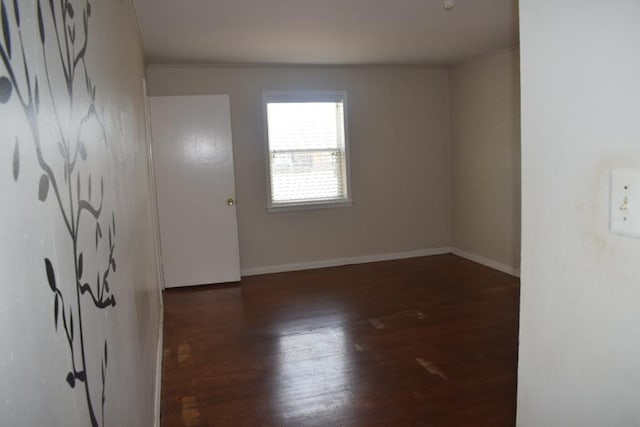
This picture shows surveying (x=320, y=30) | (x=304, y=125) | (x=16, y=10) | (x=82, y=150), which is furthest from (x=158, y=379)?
(x=304, y=125)

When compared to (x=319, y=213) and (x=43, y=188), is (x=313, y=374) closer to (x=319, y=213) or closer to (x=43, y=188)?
(x=43, y=188)

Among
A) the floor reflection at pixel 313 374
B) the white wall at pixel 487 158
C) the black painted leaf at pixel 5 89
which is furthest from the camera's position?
the white wall at pixel 487 158

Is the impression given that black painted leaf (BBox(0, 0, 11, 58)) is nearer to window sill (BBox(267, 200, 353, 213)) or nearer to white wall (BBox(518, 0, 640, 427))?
white wall (BBox(518, 0, 640, 427))

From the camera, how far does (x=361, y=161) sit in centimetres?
563

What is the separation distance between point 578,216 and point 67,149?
3.27 ft

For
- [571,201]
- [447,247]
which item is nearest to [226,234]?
[447,247]

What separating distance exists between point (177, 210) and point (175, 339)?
165 cm

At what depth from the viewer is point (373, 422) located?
2.34 meters

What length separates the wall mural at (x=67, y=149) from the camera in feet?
1.90

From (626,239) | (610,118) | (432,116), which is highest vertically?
(432,116)

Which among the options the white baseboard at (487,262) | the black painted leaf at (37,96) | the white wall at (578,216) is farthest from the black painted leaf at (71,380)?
the white baseboard at (487,262)

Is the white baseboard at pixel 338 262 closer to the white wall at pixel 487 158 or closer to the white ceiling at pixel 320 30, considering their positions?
the white wall at pixel 487 158

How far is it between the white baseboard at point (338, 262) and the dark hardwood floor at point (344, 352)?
1.27ft

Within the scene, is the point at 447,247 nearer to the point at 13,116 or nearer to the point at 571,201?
the point at 571,201
